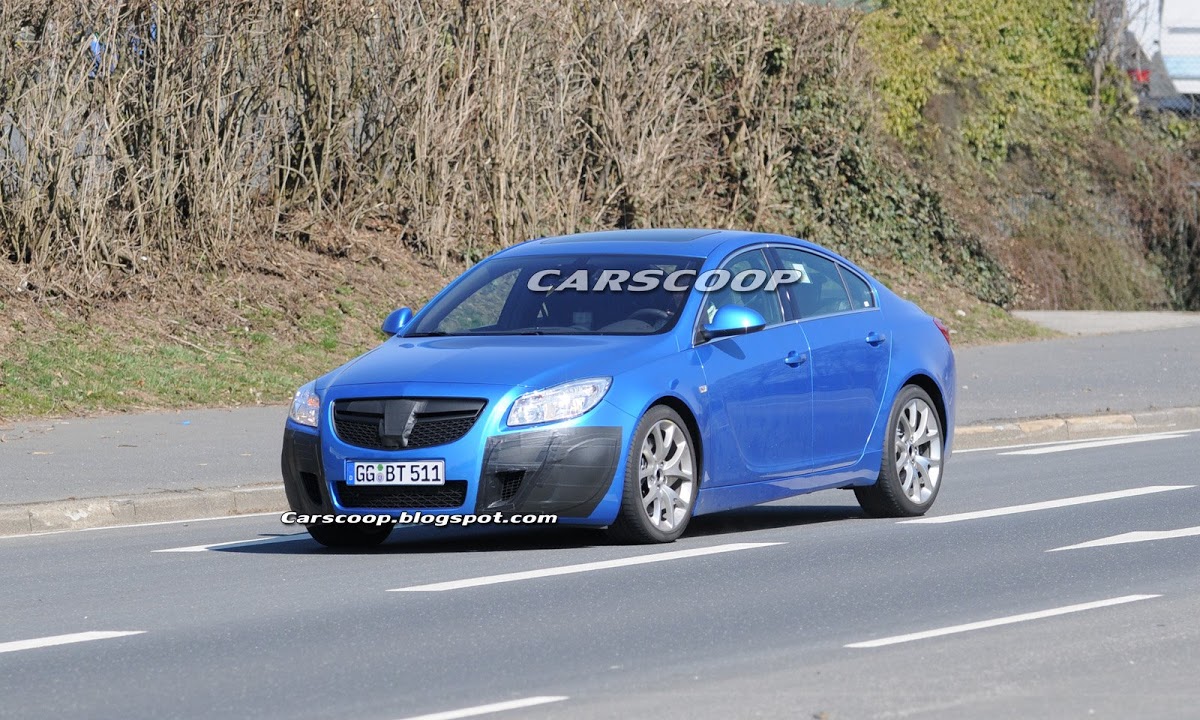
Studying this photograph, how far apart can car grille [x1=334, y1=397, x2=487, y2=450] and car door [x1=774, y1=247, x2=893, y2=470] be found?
2174 millimetres

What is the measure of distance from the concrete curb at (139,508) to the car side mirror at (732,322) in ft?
11.4

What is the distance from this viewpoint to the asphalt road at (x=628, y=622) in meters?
6.38

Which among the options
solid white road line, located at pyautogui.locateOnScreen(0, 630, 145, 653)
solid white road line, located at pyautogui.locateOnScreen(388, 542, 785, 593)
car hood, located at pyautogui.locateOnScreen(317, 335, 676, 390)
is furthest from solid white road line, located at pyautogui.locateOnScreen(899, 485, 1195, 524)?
solid white road line, located at pyautogui.locateOnScreen(0, 630, 145, 653)

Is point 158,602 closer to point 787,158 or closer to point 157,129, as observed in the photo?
A: point 157,129

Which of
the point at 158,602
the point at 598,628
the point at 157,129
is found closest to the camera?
the point at 598,628

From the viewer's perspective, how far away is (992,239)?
27719 millimetres

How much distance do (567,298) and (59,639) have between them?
3.66m

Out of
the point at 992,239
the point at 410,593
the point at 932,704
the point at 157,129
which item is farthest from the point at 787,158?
the point at 932,704

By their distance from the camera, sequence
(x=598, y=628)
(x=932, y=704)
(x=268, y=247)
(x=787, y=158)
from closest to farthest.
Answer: (x=932, y=704)
(x=598, y=628)
(x=268, y=247)
(x=787, y=158)

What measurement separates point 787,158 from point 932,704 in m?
18.8

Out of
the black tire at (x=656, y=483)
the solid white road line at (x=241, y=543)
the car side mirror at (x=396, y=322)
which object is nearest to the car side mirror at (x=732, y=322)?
the black tire at (x=656, y=483)
